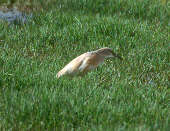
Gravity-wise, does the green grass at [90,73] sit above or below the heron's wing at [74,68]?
below

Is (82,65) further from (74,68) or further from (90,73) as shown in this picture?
(90,73)

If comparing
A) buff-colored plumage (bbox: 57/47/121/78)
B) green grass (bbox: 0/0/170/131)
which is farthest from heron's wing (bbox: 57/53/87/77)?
green grass (bbox: 0/0/170/131)

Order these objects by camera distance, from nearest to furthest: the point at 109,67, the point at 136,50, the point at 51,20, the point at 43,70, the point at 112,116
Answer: the point at 112,116
the point at 43,70
the point at 109,67
the point at 136,50
the point at 51,20

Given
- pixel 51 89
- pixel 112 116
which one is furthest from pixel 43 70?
pixel 112 116

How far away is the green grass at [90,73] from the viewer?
3.51 m

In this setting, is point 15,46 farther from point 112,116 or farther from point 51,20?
point 112,116

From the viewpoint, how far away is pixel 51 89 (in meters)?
3.87

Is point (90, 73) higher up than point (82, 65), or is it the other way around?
point (82, 65)

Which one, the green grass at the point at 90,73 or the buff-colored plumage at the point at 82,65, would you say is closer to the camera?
the green grass at the point at 90,73

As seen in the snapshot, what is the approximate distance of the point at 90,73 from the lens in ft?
14.6

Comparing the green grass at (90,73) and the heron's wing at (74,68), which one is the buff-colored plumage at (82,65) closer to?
the heron's wing at (74,68)

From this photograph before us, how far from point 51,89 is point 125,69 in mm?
1522

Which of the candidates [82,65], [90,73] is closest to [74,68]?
[82,65]

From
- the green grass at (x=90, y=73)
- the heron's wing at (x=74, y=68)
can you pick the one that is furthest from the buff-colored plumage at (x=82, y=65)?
the green grass at (x=90, y=73)
